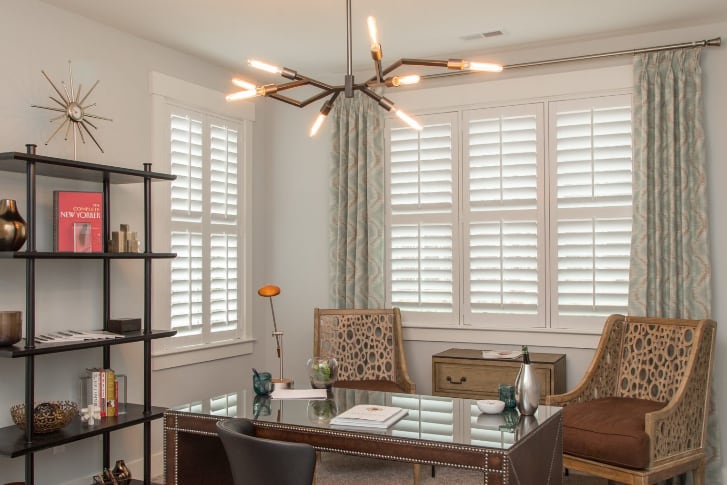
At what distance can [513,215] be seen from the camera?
452cm

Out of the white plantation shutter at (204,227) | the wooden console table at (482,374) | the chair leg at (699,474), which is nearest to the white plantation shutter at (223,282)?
the white plantation shutter at (204,227)

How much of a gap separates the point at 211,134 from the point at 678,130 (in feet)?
9.79

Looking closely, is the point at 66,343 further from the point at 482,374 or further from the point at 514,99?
the point at 514,99

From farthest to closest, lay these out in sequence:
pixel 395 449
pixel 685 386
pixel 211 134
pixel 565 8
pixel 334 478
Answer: pixel 211 134, pixel 334 478, pixel 565 8, pixel 685 386, pixel 395 449

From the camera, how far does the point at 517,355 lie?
13.9ft

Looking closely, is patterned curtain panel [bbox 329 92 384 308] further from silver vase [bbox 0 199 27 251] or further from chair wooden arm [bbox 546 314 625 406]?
silver vase [bbox 0 199 27 251]

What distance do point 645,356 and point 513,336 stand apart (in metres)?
0.88

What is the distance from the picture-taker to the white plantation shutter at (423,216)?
4.72 m

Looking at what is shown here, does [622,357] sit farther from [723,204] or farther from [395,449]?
[395,449]

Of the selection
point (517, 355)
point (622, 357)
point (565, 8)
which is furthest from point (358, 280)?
point (565, 8)

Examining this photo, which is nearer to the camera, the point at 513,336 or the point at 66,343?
the point at 66,343

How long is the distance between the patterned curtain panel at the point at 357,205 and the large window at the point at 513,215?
0.11 metres

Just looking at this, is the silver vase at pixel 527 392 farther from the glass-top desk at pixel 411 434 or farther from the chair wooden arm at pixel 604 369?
the chair wooden arm at pixel 604 369

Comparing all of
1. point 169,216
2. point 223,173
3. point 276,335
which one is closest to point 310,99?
point 169,216
